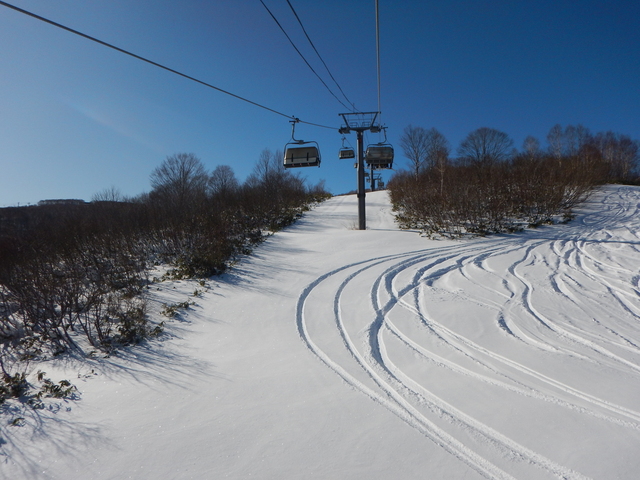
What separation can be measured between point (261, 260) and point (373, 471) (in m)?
9.03

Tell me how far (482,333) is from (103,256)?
11.9 meters

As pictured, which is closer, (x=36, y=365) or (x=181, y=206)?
(x=36, y=365)

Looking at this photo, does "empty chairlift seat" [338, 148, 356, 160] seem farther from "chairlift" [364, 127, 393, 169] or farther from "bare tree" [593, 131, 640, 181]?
"bare tree" [593, 131, 640, 181]

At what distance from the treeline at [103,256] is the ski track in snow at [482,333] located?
12.6 ft

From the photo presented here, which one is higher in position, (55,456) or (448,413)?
(448,413)

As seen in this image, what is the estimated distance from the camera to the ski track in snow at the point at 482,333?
303 cm

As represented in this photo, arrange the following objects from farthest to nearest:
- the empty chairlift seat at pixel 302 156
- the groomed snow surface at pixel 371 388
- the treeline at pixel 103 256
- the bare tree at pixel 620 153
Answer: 1. the bare tree at pixel 620 153
2. the empty chairlift seat at pixel 302 156
3. the treeline at pixel 103 256
4. the groomed snow surface at pixel 371 388

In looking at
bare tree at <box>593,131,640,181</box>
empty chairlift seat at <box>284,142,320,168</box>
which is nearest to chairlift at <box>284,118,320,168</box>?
empty chairlift seat at <box>284,142,320,168</box>

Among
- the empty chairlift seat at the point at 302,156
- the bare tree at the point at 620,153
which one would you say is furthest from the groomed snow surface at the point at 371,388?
the bare tree at the point at 620,153

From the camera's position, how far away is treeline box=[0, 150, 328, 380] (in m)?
6.16

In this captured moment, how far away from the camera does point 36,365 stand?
553 centimetres

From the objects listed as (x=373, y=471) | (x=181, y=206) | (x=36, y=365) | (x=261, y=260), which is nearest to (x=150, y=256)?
(x=181, y=206)

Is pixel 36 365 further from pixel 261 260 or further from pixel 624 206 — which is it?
pixel 624 206

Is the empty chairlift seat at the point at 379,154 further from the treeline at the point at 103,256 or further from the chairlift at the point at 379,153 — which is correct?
the treeline at the point at 103,256
